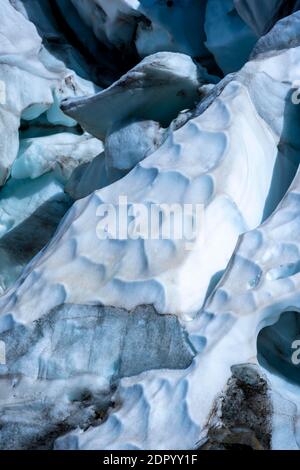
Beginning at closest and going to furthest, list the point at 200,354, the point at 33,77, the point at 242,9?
the point at 200,354 → the point at 242,9 → the point at 33,77

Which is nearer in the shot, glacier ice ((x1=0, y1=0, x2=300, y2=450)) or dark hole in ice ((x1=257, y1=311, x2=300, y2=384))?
glacier ice ((x1=0, y1=0, x2=300, y2=450))

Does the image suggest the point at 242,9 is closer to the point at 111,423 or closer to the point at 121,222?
the point at 121,222

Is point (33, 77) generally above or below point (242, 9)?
below

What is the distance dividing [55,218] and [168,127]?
0.63m

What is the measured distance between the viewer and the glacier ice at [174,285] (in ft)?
4.80

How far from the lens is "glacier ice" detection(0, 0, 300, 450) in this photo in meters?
1.46

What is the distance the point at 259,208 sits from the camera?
6.01 feet

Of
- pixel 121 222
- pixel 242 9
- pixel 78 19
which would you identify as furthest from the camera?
pixel 78 19

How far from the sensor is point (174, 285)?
1658 millimetres

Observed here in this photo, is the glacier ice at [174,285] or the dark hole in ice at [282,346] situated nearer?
the glacier ice at [174,285]

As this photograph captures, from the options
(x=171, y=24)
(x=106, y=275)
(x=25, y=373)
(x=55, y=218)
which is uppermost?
(x=171, y=24)

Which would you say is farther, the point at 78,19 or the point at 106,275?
the point at 78,19

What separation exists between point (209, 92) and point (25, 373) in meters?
0.87
